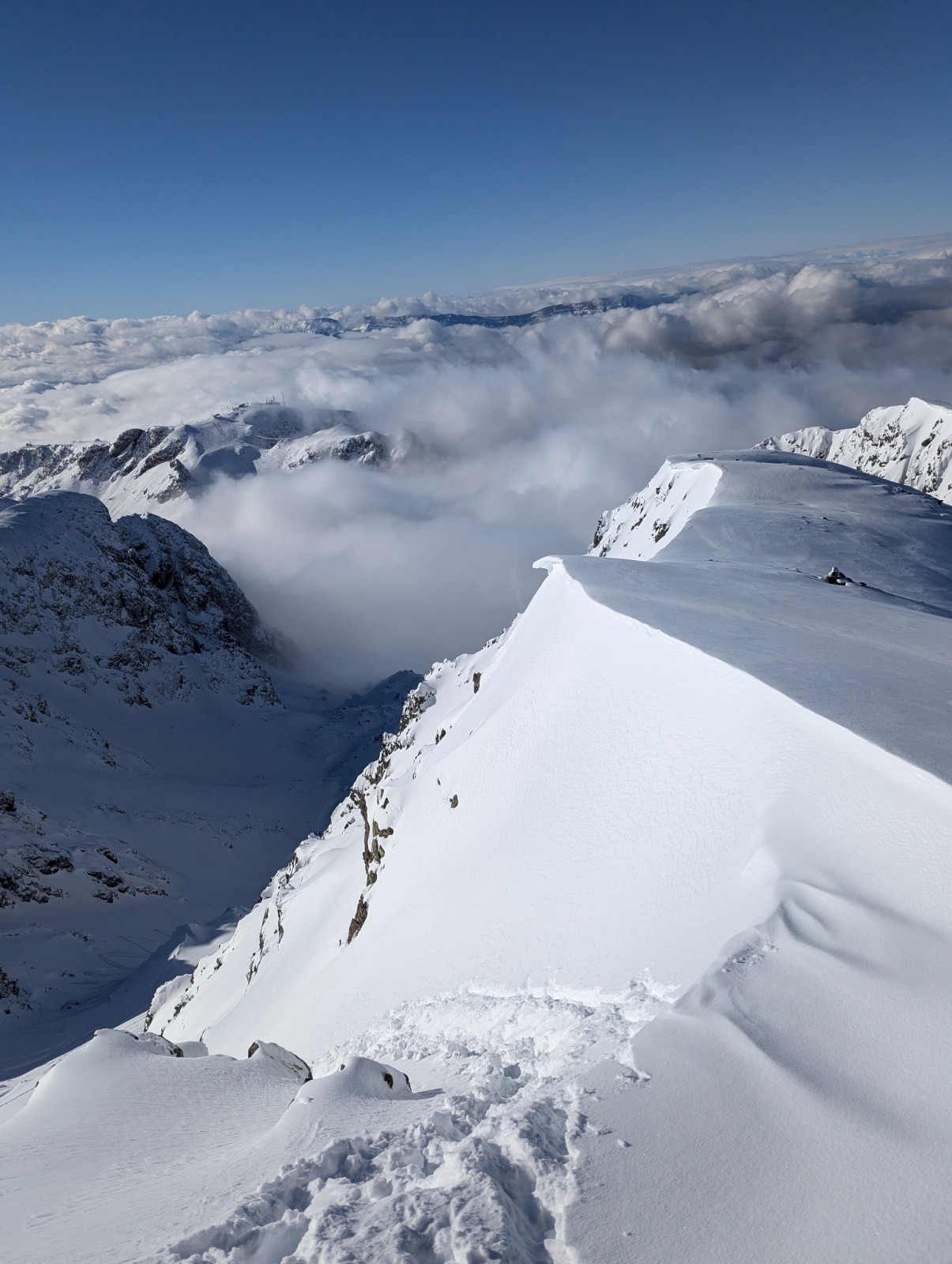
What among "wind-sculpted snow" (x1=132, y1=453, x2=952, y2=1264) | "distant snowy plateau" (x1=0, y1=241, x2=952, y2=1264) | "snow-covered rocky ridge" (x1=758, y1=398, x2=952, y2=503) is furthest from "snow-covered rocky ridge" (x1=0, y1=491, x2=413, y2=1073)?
"snow-covered rocky ridge" (x1=758, y1=398, x2=952, y2=503)

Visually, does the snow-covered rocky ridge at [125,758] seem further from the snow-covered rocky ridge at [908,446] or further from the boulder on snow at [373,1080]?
the snow-covered rocky ridge at [908,446]

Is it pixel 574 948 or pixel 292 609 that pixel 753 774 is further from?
pixel 292 609

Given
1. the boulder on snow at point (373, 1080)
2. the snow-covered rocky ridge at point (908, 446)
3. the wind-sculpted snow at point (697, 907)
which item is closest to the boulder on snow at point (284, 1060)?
the wind-sculpted snow at point (697, 907)

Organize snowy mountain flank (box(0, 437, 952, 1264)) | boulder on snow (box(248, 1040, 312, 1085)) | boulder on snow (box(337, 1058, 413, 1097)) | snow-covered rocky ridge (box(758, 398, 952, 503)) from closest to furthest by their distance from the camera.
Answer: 1. snowy mountain flank (box(0, 437, 952, 1264))
2. boulder on snow (box(337, 1058, 413, 1097))
3. boulder on snow (box(248, 1040, 312, 1085))
4. snow-covered rocky ridge (box(758, 398, 952, 503))

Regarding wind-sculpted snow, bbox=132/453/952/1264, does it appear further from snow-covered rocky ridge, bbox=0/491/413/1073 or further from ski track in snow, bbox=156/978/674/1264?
snow-covered rocky ridge, bbox=0/491/413/1073

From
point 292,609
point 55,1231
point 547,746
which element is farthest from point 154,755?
point 292,609

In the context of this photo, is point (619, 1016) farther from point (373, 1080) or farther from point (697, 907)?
point (373, 1080)
